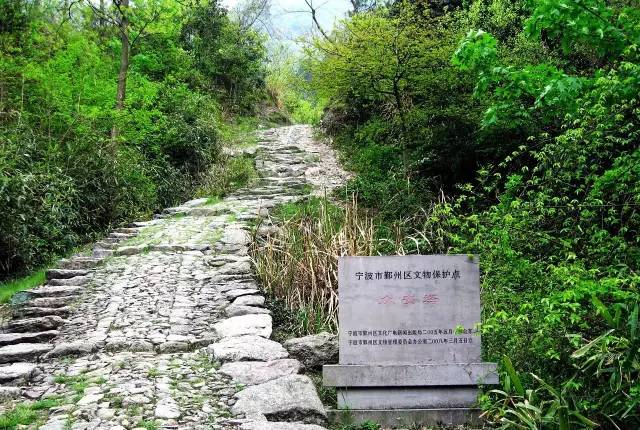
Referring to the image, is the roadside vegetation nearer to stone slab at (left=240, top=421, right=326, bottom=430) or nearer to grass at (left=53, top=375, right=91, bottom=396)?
stone slab at (left=240, top=421, right=326, bottom=430)

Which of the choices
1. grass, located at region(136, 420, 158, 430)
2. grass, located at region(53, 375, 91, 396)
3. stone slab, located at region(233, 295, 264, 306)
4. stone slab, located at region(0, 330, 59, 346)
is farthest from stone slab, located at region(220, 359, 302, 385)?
stone slab, located at region(0, 330, 59, 346)

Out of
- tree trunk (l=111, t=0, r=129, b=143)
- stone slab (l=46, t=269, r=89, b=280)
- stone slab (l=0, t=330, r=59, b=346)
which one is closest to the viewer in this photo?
stone slab (l=0, t=330, r=59, b=346)

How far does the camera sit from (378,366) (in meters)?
3.40

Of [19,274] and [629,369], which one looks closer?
[629,369]

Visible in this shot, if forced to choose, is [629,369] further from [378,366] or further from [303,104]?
[303,104]

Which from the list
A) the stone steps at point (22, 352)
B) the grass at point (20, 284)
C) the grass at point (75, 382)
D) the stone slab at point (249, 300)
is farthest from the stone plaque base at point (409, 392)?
the grass at point (20, 284)

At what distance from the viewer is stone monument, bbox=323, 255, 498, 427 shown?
→ 11.2 ft

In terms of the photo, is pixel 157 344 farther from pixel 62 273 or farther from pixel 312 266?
pixel 62 273

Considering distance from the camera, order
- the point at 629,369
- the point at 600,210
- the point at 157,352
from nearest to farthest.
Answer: the point at 629,369
the point at 600,210
the point at 157,352

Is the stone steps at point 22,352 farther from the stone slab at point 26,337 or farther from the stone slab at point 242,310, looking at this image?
the stone slab at point 242,310

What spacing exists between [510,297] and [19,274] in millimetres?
5314

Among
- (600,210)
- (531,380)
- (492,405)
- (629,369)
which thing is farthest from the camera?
(600,210)

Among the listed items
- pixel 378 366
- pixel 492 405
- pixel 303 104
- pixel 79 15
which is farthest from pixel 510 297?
pixel 303 104

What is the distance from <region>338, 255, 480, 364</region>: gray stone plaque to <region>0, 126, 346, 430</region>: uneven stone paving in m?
0.45
